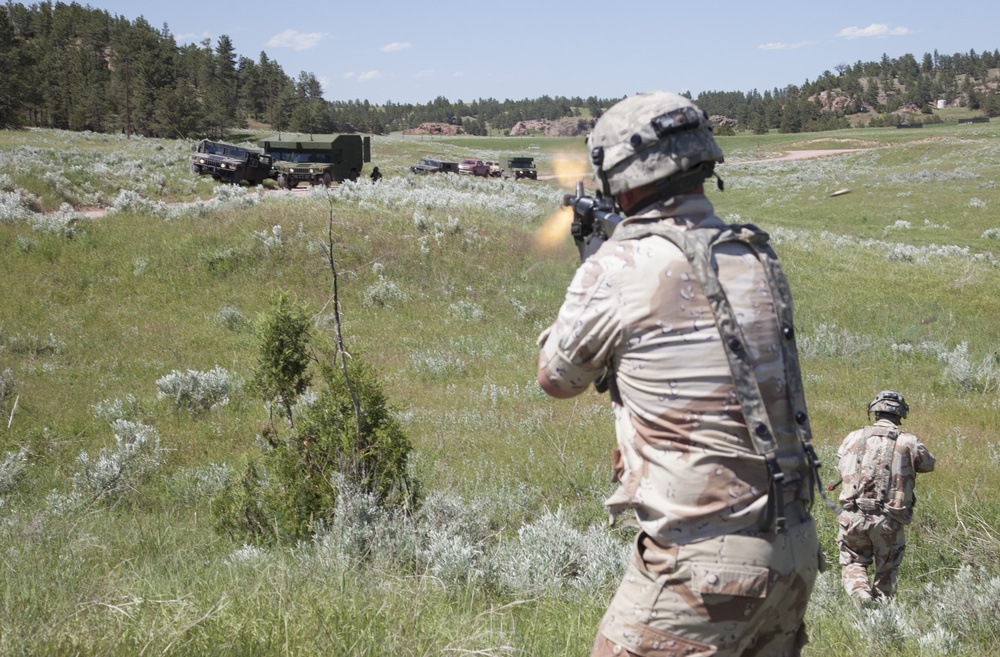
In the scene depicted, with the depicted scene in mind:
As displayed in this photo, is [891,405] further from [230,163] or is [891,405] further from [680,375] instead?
[230,163]

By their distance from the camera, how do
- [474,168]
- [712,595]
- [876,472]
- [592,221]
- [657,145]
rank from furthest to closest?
1. [474,168]
2. [876,472]
3. [592,221]
4. [657,145]
5. [712,595]

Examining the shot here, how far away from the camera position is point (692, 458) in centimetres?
222

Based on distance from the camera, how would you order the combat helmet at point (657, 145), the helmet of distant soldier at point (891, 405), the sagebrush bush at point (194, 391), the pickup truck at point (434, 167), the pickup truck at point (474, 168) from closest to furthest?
the combat helmet at point (657, 145) < the helmet of distant soldier at point (891, 405) < the sagebrush bush at point (194, 391) < the pickup truck at point (434, 167) < the pickup truck at point (474, 168)

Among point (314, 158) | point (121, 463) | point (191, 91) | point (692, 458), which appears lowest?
point (121, 463)

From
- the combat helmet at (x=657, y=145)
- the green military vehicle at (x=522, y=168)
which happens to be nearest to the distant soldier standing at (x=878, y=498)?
the combat helmet at (x=657, y=145)

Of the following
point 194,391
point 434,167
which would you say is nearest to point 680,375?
point 194,391

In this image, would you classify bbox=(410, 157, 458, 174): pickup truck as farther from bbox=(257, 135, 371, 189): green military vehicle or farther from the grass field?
the grass field

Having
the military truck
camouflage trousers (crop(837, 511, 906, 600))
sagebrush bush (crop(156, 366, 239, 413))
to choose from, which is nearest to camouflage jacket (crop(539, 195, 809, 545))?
camouflage trousers (crop(837, 511, 906, 600))

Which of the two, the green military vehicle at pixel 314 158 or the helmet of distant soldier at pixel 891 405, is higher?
the green military vehicle at pixel 314 158

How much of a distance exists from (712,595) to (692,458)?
358mm

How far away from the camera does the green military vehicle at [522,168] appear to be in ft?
147

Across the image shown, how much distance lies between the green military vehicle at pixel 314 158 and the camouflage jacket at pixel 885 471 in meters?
25.3

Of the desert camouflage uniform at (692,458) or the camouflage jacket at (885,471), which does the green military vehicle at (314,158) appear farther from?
the desert camouflage uniform at (692,458)

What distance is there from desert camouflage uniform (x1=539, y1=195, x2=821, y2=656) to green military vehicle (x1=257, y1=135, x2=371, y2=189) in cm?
2795
